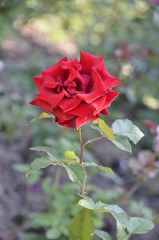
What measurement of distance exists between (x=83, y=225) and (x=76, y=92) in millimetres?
393

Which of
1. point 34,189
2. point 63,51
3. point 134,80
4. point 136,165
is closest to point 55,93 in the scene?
point 136,165

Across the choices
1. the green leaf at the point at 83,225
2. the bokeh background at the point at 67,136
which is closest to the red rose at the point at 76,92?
the green leaf at the point at 83,225

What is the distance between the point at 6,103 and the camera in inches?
104

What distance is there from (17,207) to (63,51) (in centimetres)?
282

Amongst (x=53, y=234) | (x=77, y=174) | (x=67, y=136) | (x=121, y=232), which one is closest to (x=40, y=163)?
(x=77, y=174)

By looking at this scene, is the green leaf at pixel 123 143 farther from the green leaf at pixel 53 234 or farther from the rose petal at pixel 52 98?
the green leaf at pixel 53 234

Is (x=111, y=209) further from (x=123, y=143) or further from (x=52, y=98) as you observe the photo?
(x=52, y=98)

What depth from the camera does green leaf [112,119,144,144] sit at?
1.08m

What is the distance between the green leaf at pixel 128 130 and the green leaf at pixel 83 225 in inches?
9.3

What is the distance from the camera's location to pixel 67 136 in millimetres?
2178

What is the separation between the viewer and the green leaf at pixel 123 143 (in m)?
1.03

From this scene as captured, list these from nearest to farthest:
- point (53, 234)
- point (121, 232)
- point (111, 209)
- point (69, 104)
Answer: point (69, 104) → point (111, 209) → point (121, 232) → point (53, 234)

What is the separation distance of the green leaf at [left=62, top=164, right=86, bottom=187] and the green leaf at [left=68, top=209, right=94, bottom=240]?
0.16 meters

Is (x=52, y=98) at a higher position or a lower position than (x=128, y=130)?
higher
